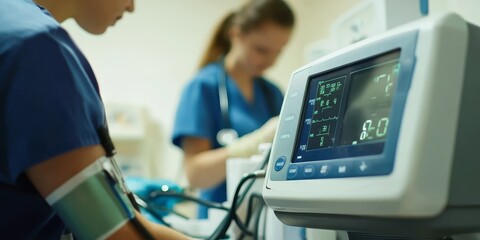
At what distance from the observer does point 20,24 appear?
0.45 meters

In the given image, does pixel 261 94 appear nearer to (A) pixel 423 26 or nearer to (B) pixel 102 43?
(B) pixel 102 43

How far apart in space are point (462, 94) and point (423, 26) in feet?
0.23

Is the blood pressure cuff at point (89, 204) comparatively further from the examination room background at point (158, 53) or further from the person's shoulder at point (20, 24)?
the examination room background at point (158, 53)

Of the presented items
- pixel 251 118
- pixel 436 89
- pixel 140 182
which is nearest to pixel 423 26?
pixel 436 89

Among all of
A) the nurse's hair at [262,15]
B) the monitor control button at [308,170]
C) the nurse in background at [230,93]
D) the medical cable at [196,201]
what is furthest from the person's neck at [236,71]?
the monitor control button at [308,170]

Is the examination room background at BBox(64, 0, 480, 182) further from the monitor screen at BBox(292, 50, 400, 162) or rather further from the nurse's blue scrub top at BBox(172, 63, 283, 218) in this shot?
the monitor screen at BBox(292, 50, 400, 162)

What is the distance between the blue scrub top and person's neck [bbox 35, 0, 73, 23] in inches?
7.1

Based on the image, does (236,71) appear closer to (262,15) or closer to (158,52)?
(262,15)

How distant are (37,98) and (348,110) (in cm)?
31

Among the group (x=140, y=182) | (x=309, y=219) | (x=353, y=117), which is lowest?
(x=140, y=182)

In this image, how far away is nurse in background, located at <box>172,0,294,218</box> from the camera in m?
1.31

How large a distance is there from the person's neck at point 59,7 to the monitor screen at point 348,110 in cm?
37

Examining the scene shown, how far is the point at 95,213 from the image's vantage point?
442 mm

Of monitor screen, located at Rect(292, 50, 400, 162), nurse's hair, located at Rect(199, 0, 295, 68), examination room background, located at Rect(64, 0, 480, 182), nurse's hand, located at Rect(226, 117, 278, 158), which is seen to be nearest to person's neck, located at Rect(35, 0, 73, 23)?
monitor screen, located at Rect(292, 50, 400, 162)
